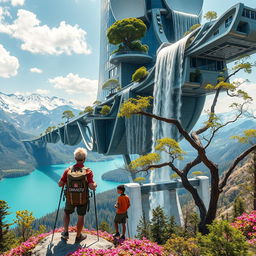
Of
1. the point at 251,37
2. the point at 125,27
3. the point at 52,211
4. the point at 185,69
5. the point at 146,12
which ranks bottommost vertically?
the point at 52,211

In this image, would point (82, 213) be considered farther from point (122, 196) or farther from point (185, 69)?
point (185, 69)

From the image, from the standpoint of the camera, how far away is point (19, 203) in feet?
375

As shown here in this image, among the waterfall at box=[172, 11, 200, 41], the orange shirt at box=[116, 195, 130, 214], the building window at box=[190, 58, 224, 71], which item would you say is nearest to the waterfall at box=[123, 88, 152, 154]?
the building window at box=[190, 58, 224, 71]

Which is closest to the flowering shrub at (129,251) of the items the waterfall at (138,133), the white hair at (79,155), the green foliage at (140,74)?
the white hair at (79,155)

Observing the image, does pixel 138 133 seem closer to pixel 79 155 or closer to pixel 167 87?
pixel 167 87

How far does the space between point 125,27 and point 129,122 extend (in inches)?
653

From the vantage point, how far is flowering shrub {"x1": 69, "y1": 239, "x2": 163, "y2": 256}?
580 cm

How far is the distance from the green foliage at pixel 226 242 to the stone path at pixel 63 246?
2.86m

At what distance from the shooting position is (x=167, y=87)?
22.8 meters

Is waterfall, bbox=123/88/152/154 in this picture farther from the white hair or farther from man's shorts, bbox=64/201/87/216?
man's shorts, bbox=64/201/87/216

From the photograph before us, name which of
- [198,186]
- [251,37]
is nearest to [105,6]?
[251,37]

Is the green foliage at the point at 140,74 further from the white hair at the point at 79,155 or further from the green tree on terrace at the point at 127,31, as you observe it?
the white hair at the point at 79,155

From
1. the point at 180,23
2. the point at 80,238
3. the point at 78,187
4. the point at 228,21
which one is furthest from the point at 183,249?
the point at 180,23

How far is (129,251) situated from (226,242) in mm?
2389
